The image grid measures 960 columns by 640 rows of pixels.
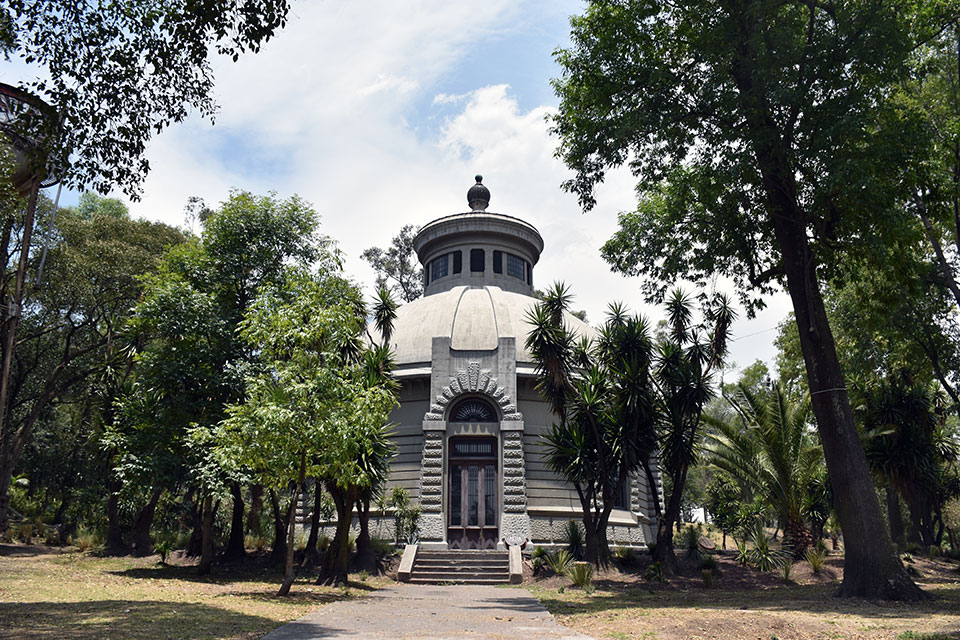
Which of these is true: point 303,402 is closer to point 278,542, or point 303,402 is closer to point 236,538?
point 278,542

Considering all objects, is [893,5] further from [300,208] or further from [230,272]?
[230,272]

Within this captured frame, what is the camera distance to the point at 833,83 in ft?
49.6

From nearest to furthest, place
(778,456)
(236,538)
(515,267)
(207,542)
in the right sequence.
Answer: (207,542) → (236,538) → (778,456) → (515,267)

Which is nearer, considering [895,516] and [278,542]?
[278,542]

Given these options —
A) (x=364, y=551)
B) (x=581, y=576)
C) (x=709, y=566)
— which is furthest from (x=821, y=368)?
(x=364, y=551)

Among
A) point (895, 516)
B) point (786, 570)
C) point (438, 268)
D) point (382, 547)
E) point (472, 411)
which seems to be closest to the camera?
point (786, 570)

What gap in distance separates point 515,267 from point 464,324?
6778 millimetres

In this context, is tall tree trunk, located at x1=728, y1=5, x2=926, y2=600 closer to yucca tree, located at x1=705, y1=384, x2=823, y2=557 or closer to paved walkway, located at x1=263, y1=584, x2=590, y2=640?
paved walkway, located at x1=263, y1=584, x2=590, y2=640

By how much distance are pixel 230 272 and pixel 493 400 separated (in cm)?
1001

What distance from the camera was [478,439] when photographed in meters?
25.1

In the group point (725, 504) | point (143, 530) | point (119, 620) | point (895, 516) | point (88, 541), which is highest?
point (725, 504)

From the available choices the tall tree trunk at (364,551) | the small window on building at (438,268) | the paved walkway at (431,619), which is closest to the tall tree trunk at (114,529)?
the tall tree trunk at (364,551)

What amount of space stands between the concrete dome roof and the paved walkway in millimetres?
11026

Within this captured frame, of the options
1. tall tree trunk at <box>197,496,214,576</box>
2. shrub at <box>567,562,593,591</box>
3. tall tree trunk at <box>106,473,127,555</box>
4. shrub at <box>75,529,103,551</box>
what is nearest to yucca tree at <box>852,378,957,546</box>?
shrub at <box>567,562,593,591</box>
